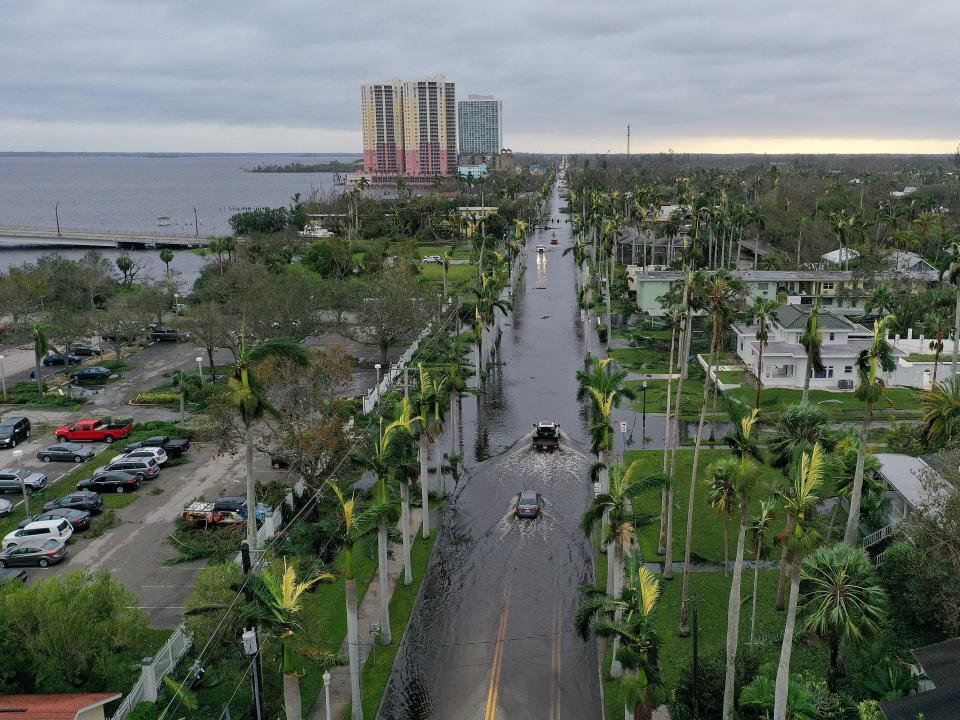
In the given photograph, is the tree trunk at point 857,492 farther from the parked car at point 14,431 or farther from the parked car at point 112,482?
the parked car at point 14,431

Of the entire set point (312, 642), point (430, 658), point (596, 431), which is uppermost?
point (596, 431)

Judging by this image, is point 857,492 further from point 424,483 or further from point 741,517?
point 424,483

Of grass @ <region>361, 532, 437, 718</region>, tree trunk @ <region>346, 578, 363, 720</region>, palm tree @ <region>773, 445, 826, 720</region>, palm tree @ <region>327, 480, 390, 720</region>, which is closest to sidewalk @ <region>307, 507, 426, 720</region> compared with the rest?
grass @ <region>361, 532, 437, 718</region>

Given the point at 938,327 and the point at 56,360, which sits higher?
the point at 938,327

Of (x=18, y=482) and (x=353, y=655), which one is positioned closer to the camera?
(x=353, y=655)

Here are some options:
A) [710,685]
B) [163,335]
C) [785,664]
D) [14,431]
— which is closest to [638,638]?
[785,664]

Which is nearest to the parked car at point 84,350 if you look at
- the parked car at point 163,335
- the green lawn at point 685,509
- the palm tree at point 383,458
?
the parked car at point 163,335

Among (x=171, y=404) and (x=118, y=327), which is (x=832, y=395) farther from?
(x=118, y=327)

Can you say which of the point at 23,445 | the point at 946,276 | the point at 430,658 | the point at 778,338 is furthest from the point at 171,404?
the point at 946,276
